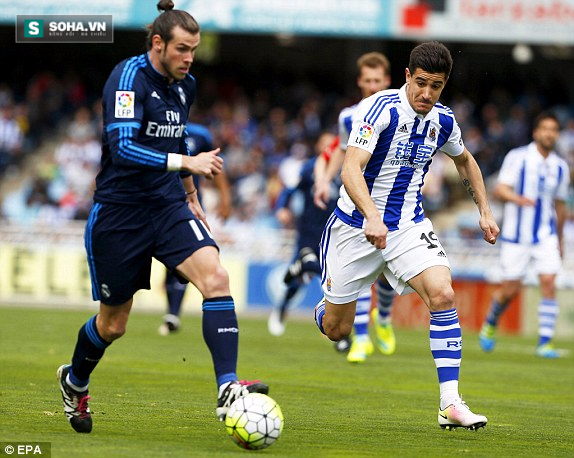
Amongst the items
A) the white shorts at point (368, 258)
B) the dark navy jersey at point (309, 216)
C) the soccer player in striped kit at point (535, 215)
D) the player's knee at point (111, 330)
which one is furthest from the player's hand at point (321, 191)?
the player's knee at point (111, 330)

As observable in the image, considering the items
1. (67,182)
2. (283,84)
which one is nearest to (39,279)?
(67,182)

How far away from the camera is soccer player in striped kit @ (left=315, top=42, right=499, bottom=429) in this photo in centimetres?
720

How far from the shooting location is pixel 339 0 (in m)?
25.9

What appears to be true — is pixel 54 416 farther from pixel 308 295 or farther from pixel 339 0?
pixel 339 0

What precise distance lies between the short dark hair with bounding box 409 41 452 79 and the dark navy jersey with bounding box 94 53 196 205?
1.42 metres

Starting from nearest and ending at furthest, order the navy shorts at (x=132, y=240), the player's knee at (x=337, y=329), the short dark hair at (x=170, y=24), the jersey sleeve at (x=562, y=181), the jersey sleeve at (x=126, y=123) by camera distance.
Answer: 1. the jersey sleeve at (x=126, y=123)
2. the short dark hair at (x=170, y=24)
3. the navy shorts at (x=132, y=240)
4. the player's knee at (x=337, y=329)
5. the jersey sleeve at (x=562, y=181)

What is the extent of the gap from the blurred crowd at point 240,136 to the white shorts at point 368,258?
49.4 feet

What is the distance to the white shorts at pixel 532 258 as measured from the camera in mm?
13844

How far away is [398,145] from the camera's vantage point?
754cm

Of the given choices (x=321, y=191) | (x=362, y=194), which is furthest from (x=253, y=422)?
(x=321, y=191)

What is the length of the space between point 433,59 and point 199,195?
638 cm

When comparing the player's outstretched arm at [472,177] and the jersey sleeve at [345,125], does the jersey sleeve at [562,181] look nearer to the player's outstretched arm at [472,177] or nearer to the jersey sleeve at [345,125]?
the jersey sleeve at [345,125]

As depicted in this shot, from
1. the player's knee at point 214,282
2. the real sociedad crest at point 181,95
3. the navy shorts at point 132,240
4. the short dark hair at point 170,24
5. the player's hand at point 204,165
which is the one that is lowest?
the player's knee at point 214,282

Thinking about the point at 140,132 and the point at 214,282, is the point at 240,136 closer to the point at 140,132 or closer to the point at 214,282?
the point at 140,132
